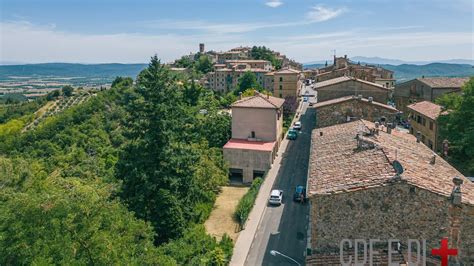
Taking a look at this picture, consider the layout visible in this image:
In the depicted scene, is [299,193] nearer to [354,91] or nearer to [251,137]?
[251,137]

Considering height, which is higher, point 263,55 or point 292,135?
point 263,55

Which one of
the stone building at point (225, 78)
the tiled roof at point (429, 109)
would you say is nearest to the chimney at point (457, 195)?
the tiled roof at point (429, 109)

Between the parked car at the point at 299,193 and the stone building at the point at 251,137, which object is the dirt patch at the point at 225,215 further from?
the parked car at the point at 299,193

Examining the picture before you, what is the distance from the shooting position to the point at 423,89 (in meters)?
60.4

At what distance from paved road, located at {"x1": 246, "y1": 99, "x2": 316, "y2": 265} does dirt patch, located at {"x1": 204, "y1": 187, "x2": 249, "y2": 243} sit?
2629 millimetres

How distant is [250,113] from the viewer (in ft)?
154

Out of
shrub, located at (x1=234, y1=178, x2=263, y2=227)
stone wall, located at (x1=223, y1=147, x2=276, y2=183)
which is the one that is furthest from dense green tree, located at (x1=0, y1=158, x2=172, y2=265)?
stone wall, located at (x1=223, y1=147, x2=276, y2=183)

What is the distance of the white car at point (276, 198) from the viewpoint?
3519cm

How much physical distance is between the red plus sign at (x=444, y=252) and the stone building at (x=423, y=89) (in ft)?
151

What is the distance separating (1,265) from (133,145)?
1389 centimetres

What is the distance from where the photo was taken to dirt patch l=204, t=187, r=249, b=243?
31872mm

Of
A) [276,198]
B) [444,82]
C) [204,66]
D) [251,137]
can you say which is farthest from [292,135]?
[204,66]

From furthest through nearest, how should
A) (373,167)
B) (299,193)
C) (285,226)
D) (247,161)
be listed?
(247,161) → (299,193) → (285,226) → (373,167)

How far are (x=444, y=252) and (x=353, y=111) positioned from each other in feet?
75.9
